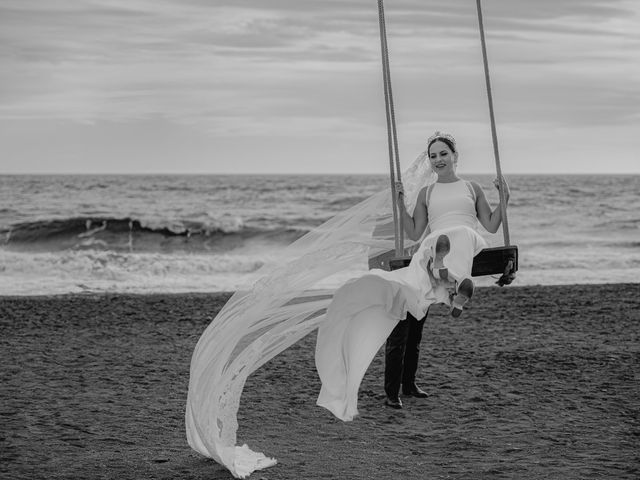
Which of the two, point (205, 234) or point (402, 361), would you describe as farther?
point (205, 234)

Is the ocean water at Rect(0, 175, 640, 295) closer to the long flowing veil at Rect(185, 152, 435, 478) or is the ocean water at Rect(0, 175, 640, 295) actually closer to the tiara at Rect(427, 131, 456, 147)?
the long flowing veil at Rect(185, 152, 435, 478)

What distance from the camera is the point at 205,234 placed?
23969mm

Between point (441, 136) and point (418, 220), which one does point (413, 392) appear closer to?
point (418, 220)

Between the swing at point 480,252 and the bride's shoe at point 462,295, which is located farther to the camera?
the swing at point 480,252

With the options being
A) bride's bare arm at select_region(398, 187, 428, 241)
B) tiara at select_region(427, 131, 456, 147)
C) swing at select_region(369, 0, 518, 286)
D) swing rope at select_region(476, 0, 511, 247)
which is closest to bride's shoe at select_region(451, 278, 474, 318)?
swing at select_region(369, 0, 518, 286)

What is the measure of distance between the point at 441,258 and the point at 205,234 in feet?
64.6

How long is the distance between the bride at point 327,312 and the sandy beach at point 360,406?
30 cm

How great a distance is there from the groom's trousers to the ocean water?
990 millimetres

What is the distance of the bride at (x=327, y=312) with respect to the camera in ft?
14.3

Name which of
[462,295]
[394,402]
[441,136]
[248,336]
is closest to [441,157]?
[441,136]

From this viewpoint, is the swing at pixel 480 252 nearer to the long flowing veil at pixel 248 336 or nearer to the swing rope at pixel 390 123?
the swing rope at pixel 390 123

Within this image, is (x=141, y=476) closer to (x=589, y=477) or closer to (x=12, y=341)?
(x=589, y=477)

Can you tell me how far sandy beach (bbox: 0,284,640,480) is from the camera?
4.45 metres

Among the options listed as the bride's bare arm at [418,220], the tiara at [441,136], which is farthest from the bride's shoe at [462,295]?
the tiara at [441,136]
